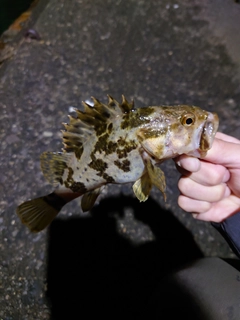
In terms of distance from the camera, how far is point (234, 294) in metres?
1.80

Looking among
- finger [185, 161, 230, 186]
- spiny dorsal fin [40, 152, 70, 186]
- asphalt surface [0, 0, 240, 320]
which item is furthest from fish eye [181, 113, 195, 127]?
asphalt surface [0, 0, 240, 320]

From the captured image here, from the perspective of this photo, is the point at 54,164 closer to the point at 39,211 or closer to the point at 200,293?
the point at 39,211

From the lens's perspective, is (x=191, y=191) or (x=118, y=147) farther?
(x=191, y=191)

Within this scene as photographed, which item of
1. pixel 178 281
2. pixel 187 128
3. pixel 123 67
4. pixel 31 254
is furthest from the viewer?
pixel 123 67

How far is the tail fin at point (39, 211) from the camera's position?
5.52ft

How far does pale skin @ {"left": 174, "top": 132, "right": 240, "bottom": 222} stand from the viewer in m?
1.55

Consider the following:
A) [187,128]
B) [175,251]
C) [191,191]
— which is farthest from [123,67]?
[187,128]

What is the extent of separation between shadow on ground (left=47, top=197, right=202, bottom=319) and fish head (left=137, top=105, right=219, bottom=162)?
132 centimetres

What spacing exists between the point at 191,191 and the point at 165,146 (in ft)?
1.40

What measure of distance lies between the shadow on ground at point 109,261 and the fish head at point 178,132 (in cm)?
132

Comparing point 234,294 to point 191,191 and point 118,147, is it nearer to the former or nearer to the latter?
point 191,191

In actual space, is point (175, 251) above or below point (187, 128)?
below

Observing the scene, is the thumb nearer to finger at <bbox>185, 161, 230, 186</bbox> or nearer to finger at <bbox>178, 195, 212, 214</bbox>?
finger at <bbox>185, 161, 230, 186</bbox>

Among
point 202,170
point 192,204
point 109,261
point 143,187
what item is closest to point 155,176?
point 143,187
